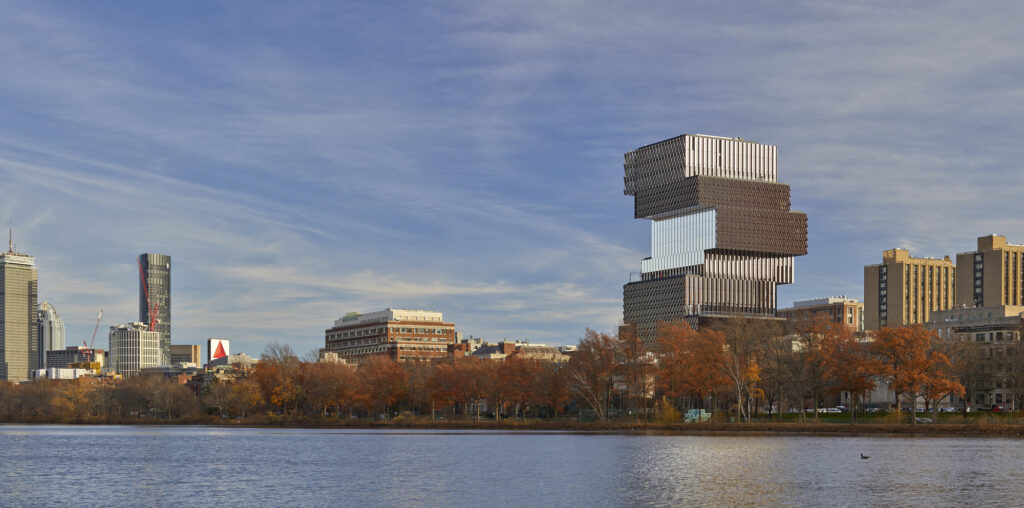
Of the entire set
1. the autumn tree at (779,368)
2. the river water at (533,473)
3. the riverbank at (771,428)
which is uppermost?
the autumn tree at (779,368)

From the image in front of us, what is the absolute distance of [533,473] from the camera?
296 feet

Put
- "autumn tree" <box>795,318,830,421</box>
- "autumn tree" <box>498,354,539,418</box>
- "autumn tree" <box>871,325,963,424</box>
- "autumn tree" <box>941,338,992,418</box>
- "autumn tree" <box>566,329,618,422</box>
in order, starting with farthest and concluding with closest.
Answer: "autumn tree" <box>498,354,539,418</box>, "autumn tree" <box>566,329,618,422</box>, "autumn tree" <box>941,338,992,418</box>, "autumn tree" <box>795,318,830,421</box>, "autumn tree" <box>871,325,963,424</box>

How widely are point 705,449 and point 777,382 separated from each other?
5041 cm

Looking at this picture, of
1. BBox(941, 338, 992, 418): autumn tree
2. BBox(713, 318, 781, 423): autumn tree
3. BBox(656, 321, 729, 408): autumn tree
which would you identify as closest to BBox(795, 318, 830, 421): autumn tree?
BBox(713, 318, 781, 423): autumn tree

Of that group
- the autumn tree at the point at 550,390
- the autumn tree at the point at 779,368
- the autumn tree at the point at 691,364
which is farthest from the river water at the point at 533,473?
the autumn tree at the point at 550,390

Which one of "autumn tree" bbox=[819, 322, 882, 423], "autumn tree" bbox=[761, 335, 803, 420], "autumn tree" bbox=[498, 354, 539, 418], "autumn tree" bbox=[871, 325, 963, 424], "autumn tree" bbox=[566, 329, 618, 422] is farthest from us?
"autumn tree" bbox=[498, 354, 539, 418]

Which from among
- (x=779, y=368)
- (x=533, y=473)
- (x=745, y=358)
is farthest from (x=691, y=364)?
(x=533, y=473)

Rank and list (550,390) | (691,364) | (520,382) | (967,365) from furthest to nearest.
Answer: (520,382) → (550,390) → (691,364) → (967,365)

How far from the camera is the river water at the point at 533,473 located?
72.4m

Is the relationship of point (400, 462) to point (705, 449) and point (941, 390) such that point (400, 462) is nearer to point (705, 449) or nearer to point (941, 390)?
point (705, 449)

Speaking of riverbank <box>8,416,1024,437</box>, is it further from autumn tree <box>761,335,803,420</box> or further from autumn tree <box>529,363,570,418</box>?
autumn tree <box>761,335,803,420</box>

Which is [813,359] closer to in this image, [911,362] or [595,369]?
[911,362]

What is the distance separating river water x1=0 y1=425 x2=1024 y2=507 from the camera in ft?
238

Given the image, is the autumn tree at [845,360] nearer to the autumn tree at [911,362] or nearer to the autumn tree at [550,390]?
the autumn tree at [911,362]
